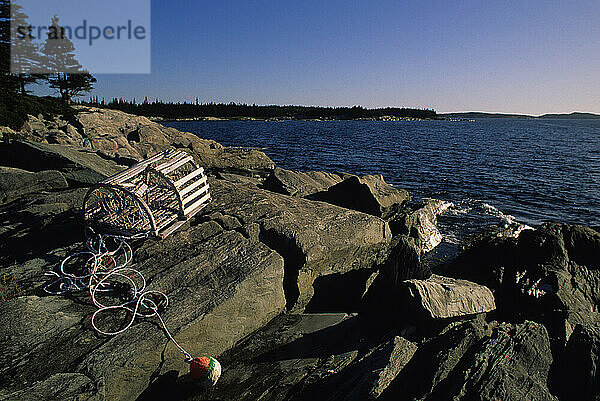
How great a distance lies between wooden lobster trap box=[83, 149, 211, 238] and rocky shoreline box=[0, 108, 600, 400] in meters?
0.32

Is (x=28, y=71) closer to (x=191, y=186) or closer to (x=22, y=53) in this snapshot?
(x=22, y=53)

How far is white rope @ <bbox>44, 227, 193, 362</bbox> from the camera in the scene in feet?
15.5

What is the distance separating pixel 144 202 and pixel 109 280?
1263mm

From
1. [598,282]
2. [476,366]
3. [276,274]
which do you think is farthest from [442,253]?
[476,366]

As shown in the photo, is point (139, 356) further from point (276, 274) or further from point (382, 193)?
point (382, 193)

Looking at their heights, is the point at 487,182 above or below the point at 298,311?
above

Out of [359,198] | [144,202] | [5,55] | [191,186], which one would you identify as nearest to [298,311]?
[191,186]

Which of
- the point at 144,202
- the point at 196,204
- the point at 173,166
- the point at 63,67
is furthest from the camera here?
the point at 63,67

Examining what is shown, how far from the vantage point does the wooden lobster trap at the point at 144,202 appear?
5.91 metres

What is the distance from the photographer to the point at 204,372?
4.47 meters

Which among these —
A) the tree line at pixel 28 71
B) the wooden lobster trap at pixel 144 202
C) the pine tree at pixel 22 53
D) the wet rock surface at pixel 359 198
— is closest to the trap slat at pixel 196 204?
the wooden lobster trap at pixel 144 202

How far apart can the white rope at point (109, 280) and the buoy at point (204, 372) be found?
0.13 m

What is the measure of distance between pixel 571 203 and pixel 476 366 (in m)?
19.3

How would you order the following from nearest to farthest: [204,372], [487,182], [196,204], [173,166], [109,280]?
[204,372] < [109,280] < [173,166] < [196,204] < [487,182]
